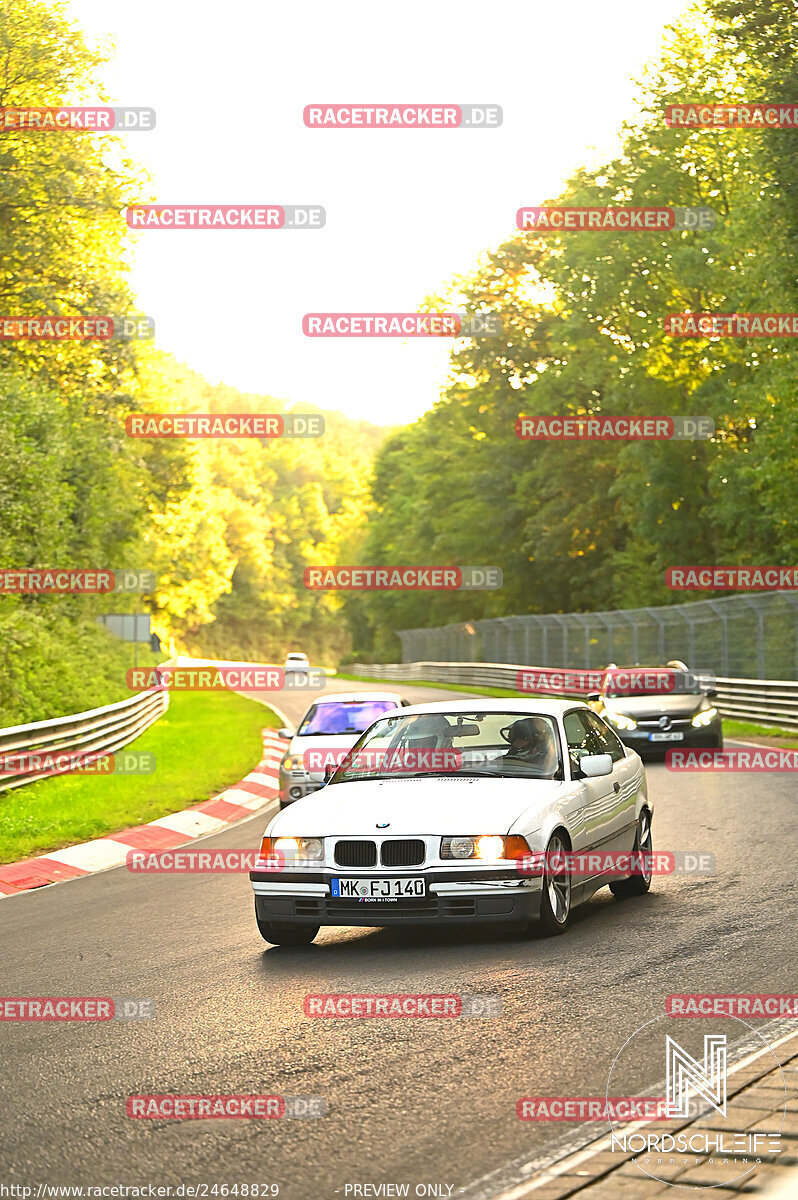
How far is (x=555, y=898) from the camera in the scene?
28.6ft

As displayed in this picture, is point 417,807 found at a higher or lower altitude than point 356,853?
higher

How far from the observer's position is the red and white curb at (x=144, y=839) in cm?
1304

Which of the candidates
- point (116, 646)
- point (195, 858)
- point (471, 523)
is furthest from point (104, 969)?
point (471, 523)

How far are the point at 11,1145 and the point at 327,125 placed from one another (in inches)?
836
